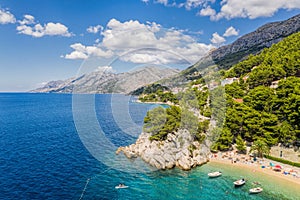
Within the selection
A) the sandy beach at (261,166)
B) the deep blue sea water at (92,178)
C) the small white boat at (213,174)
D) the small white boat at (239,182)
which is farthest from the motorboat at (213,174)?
the sandy beach at (261,166)

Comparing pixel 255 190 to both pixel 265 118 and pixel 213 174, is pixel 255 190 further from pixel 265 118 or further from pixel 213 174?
pixel 265 118

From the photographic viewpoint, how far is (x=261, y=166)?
29.0m

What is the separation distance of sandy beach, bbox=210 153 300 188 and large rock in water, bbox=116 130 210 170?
244 cm

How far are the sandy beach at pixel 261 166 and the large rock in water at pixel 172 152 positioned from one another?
8.00ft

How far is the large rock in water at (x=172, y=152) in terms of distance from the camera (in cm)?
2933

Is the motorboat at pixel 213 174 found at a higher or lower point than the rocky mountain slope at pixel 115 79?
lower

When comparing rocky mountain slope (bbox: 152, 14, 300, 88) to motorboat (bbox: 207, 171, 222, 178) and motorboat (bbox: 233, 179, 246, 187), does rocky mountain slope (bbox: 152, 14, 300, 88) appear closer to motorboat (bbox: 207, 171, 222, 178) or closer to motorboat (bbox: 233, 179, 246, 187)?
motorboat (bbox: 207, 171, 222, 178)

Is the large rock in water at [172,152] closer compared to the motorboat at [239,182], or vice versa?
the motorboat at [239,182]

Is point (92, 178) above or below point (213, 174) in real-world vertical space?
below

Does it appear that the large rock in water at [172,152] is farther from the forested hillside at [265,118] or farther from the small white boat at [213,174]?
the forested hillside at [265,118]

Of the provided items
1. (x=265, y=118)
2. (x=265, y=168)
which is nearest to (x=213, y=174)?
(x=265, y=168)

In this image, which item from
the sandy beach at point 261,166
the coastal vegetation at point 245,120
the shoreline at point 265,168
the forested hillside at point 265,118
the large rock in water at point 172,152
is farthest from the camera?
the coastal vegetation at point 245,120

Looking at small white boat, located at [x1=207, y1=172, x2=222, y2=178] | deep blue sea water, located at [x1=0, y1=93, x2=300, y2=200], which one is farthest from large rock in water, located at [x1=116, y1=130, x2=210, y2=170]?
small white boat, located at [x1=207, y1=172, x2=222, y2=178]

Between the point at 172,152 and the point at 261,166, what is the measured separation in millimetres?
12353
